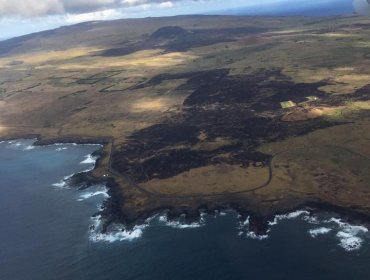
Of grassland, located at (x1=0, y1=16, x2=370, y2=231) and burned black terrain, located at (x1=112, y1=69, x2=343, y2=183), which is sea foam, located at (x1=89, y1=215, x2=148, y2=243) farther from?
burned black terrain, located at (x1=112, y1=69, x2=343, y2=183)

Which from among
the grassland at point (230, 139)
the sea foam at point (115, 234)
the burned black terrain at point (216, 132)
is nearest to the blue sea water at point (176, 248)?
the sea foam at point (115, 234)

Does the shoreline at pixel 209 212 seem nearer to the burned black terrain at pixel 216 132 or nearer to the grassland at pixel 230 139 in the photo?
the grassland at pixel 230 139

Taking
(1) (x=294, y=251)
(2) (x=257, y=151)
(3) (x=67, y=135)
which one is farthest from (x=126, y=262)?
(3) (x=67, y=135)

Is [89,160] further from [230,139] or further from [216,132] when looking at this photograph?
[230,139]

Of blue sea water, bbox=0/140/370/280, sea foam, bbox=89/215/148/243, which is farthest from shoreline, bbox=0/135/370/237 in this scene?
blue sea water, bbox=0/140/370/280

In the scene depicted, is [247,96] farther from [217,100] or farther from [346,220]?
[346,220]
